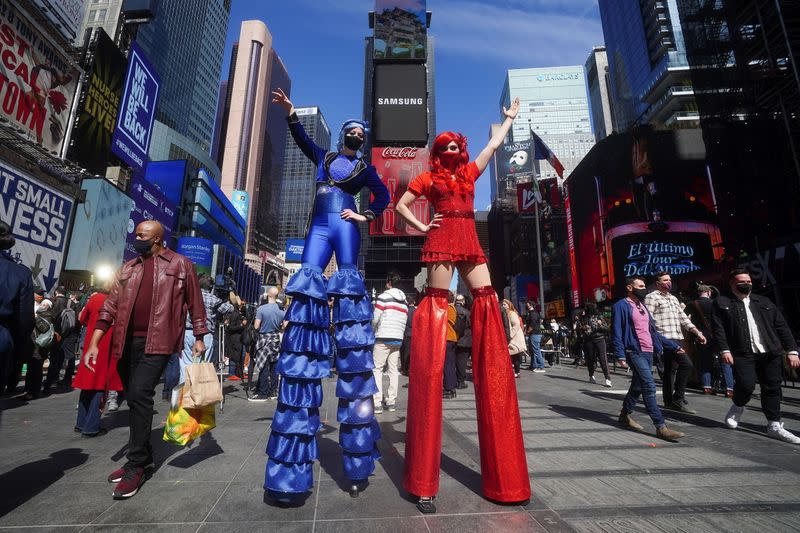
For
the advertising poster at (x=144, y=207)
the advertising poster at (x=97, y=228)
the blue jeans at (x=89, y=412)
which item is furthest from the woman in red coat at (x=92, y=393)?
the advertising poster at (x=144, y=207)

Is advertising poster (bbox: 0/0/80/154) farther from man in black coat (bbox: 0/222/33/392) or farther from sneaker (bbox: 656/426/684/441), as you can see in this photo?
sneaker (bbox: 656/426/684/441)

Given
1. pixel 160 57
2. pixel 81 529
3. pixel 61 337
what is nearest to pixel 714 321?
pixel 81 529

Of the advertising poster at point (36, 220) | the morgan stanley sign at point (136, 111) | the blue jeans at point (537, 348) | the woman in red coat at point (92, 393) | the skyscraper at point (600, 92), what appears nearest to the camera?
the woman in red coat at point (92, 393)

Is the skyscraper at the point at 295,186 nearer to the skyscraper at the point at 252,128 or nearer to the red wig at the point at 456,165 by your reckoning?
the skyscraper at the point at 252,128

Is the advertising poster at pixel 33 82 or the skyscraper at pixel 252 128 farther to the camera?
the skyscraper at pixel 252 128

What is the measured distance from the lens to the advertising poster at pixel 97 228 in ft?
70.9

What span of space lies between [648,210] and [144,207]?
42.1m

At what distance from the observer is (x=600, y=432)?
178 inches

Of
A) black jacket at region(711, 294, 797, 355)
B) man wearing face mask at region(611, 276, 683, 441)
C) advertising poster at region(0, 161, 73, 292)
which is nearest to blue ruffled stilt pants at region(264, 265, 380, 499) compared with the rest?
man wearing face mask at region(611, 276, 683, 441)

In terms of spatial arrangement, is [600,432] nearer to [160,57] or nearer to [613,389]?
[613,389]

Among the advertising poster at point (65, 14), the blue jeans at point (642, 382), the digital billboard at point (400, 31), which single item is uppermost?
the digital billboard at point (400, 31)

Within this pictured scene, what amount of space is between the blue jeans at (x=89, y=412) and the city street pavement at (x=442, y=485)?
149 millimetres

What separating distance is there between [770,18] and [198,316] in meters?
24.3

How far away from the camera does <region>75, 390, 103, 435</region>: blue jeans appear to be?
4.26 metres
